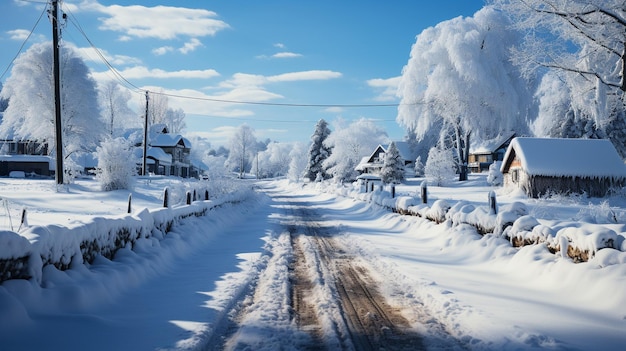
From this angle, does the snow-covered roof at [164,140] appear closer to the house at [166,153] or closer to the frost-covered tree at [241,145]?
the house at [166,153]

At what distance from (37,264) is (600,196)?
106 ft

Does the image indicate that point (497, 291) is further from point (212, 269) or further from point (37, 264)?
point (37, 264)

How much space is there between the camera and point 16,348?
388cm

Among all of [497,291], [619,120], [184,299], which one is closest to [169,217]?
[184,299]

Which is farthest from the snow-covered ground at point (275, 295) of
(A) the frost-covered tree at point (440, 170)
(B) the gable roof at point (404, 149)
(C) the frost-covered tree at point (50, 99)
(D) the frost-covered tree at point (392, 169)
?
(B) the gable roof at point (404, 149)

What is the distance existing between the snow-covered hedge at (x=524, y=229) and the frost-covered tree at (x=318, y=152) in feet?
153

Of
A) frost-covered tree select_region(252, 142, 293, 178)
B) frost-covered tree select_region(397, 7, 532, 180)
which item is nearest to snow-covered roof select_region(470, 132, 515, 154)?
frost-covered tree select_region(397, 7, 532, 180)

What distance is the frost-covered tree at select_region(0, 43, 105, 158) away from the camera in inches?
1326

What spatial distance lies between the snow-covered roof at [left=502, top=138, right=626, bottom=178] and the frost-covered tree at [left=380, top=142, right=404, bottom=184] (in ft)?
55.6

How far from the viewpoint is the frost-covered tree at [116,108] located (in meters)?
61.9

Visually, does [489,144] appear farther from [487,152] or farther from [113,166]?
[113,166]

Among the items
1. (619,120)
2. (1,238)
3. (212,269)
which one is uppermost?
(619,120)

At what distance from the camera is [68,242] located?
557cm

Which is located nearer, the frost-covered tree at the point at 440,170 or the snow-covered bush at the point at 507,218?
the snow-covered bush at the point at 507,218
